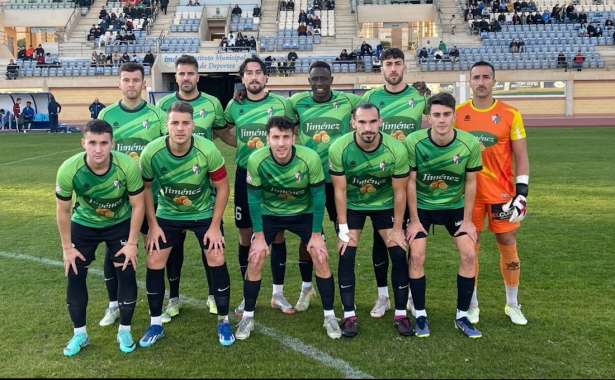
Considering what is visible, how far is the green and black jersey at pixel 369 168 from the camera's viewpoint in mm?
4559

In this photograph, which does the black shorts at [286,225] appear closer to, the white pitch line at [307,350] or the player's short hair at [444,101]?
the white pitch line at [307,350]

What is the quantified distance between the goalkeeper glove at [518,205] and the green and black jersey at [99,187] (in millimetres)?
2956

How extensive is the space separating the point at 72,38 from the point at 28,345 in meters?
→ 36.9

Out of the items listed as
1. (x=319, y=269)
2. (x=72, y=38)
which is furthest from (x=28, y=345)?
(x=72, y=38)

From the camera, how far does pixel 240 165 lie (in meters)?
5.43

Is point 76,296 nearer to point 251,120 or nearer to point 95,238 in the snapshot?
point 95,238

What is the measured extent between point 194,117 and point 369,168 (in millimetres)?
1776

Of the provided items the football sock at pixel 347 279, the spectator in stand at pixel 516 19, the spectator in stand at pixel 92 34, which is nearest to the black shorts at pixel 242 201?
the football sock at pixel 347 279

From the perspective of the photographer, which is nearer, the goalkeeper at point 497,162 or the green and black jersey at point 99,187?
the green and black jersey at point 99,187

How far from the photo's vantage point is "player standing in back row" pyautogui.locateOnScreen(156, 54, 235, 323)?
5.19 metres

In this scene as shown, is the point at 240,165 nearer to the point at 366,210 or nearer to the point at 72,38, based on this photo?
the point at 366,210

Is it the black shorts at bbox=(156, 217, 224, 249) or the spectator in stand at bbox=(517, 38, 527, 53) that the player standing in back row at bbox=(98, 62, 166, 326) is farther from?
the spectator in stand at bbox=(517, 38, 527, 53)

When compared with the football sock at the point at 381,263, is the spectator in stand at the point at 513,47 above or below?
above

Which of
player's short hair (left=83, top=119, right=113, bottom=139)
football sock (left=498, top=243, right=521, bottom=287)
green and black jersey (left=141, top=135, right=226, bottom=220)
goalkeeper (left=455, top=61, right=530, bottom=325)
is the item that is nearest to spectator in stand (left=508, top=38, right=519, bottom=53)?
goalkeeper (left=455, top=61, right=530, bottom=325)
